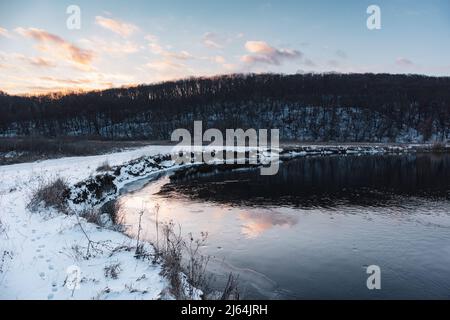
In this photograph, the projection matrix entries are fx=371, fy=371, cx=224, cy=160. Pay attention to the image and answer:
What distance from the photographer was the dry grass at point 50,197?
13891 mm

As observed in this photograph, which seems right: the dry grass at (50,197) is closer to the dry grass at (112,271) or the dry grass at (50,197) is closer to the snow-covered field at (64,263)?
the snow-covered field at (64,263)

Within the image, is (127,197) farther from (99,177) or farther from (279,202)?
(279,202)

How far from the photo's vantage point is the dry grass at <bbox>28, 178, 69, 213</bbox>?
45.6 feet

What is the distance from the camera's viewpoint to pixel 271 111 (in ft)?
371

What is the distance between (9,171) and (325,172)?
24.2 meters

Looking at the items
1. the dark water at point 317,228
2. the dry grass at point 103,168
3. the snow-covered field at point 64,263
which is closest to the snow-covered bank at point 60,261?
the snow-covered field at point 64,263

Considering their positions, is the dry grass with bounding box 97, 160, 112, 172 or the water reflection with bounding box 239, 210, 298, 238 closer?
the water reflection with bounding box 239, 210, 298, 238

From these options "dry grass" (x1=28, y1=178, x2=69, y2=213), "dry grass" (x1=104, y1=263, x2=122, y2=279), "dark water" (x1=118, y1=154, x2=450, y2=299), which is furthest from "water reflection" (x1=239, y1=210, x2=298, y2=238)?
"dry grass" (x1=28, y1=178, x2=69, y2=213)

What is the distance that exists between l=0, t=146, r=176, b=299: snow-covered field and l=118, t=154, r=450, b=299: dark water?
7.51ft

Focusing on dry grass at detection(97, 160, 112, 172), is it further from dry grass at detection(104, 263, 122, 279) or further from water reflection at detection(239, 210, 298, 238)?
dry grass at detection(104, 263, 122, 279)

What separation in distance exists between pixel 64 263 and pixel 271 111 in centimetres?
10675

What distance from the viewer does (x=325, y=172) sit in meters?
32.7

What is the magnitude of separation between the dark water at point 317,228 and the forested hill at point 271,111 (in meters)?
64.7
